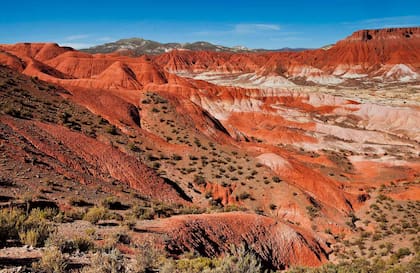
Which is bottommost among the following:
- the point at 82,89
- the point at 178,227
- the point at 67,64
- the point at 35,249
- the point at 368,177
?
the point at 368,177

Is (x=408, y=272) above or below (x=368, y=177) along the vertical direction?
above

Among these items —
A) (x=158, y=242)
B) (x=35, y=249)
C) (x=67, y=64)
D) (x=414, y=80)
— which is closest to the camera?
(x=35, y=249)

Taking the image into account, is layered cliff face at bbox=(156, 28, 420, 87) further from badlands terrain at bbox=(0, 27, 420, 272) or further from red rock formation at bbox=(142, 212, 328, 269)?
red rock formation at bbox=(142, 212, 328, 269)

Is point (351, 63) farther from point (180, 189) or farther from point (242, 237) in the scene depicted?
point (242, 237)

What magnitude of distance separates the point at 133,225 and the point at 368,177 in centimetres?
3449

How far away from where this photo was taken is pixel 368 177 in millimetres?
39906

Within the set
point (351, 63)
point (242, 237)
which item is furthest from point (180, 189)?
point (351, 63)

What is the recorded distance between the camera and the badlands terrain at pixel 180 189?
9383mm

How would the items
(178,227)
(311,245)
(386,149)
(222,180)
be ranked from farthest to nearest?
(386,149) → (222,180) → (311,245) → (178,227)

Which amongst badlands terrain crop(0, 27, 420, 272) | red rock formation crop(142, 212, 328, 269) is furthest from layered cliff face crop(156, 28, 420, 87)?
red rock formation crop(142, 212, 328, 269)

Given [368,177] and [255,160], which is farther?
[368,177]

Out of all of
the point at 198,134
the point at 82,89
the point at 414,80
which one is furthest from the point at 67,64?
the point at 414,80

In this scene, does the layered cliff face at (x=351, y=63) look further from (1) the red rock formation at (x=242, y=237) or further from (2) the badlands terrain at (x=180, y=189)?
(1) the red rock formation at (x=242, y=237)

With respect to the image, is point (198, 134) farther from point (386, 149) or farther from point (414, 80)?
point (414, 80)
